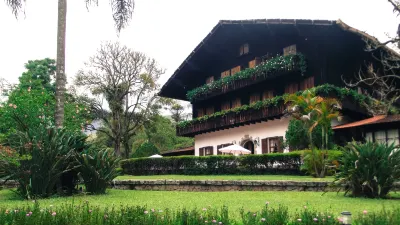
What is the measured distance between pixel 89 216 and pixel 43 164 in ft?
19.9

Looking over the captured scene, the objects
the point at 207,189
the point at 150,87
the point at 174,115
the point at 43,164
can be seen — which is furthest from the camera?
the point at 174,115

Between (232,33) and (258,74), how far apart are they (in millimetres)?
4631

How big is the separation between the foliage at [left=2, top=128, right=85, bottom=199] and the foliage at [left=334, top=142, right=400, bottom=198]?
690 centimetres

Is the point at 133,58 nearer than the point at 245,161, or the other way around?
the point at 245,161

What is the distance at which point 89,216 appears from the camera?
5.88 m

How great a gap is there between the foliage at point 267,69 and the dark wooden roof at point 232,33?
159cm

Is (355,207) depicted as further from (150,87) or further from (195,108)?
(150,87)

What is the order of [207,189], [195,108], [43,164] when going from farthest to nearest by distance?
[195,108], [207,189], [43,164]

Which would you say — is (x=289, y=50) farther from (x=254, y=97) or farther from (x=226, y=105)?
(x=226, y=105)

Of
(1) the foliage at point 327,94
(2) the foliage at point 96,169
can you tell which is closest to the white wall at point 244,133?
(1) the foliage at point 327,94

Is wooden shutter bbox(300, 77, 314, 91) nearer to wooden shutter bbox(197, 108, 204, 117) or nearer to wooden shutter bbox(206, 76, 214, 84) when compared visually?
wooden shutter bbox(206, 76, 214, 84)

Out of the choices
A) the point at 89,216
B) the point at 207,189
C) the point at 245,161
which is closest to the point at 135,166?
the point at 245,161

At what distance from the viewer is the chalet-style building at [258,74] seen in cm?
2420

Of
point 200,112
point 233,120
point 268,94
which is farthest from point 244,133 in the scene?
point 200,112
